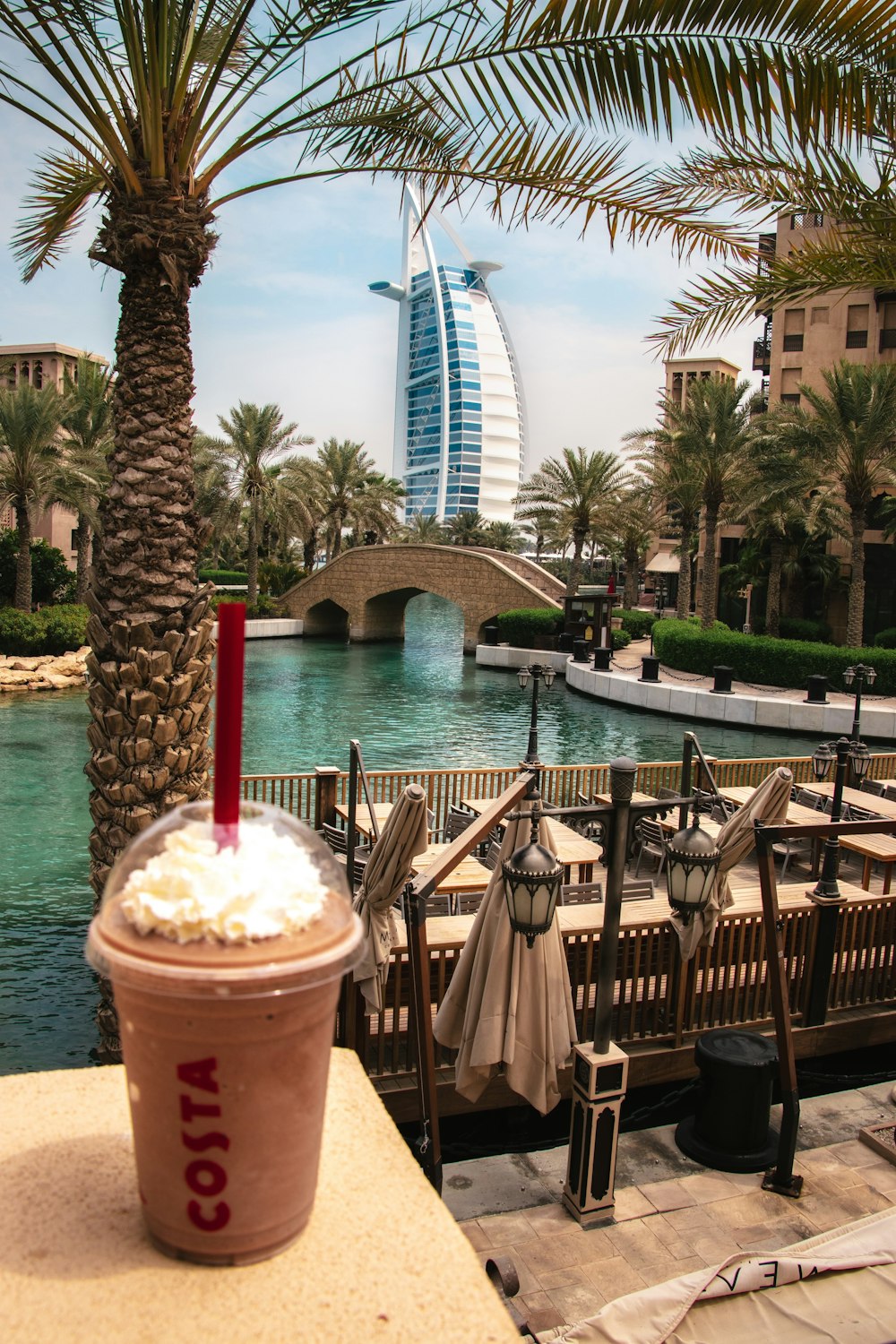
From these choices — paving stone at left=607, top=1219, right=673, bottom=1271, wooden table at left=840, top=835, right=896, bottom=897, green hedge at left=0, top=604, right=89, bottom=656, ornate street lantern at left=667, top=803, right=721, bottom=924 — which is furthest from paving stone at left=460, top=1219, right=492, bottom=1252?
green hedge at left=0, top=604, right=89, bottom=656

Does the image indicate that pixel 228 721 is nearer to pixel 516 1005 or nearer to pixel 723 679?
pixel 516 1005

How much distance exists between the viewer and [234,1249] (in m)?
1.52

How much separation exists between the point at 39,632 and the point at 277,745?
1344 centimetres

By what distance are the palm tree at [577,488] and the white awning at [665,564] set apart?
19682mm


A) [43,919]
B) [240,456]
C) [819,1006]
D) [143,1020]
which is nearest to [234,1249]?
[143,1020]

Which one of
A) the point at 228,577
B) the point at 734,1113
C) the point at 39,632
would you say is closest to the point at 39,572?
the point at 39,632

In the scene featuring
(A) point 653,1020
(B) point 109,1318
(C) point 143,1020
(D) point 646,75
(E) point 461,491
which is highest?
(E) point 461,491

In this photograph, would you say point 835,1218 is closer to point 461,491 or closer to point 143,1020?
point 143,1020

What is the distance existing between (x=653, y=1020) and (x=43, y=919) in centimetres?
718

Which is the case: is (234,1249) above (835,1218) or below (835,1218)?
above

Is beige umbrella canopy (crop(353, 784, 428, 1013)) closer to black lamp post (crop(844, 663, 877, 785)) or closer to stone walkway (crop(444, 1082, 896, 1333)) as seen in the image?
stone walkway (crop(444, 1082, 896, 1333))

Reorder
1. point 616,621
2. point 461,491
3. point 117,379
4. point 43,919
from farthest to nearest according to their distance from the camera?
point 461,491
point 616,621
point 43,919
point 117,379

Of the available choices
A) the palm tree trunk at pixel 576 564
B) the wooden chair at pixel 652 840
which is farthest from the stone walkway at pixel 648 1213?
the palm tree trunk at pixel 576 564

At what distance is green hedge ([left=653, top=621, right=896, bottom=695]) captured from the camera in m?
26.6
